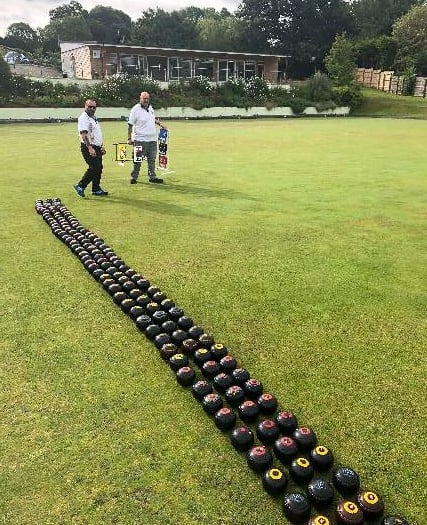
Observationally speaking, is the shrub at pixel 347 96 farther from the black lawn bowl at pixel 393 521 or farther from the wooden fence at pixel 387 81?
the black lawn bowl at pixel 393 521

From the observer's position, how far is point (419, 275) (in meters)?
6.04

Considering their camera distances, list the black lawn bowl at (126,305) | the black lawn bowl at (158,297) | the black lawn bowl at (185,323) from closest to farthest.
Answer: the black lawn bowl at (185,323) → the black lawn bowl at (126,305) → the black lawn bowl at (158,297)

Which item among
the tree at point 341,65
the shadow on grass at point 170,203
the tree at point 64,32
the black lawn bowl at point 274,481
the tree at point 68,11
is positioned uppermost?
the tree at point 68,11

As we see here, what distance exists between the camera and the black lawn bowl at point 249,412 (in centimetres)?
338

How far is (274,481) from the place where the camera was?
9.07 feet

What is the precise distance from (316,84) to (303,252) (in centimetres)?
4263

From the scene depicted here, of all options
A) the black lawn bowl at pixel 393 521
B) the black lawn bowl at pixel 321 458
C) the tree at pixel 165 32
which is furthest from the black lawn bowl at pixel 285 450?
the tree at pixel 165 32

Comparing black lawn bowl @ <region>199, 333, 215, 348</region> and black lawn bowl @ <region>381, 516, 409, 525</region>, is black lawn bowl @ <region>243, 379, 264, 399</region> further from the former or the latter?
black lawn bowl @ <region>381, 516, 409, 525</region>

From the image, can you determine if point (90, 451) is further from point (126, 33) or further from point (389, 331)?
point (126, 33)

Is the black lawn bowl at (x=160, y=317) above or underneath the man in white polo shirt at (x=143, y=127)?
underneath

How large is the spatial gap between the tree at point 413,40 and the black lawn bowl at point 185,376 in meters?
60.2

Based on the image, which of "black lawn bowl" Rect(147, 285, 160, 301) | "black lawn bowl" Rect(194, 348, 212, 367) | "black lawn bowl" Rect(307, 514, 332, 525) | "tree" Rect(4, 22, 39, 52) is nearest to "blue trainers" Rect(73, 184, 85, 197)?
"black lawn bowl" Rect(147, 285, 160, 301)

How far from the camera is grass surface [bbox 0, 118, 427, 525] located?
284cm

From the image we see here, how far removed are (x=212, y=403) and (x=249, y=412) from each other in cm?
28
